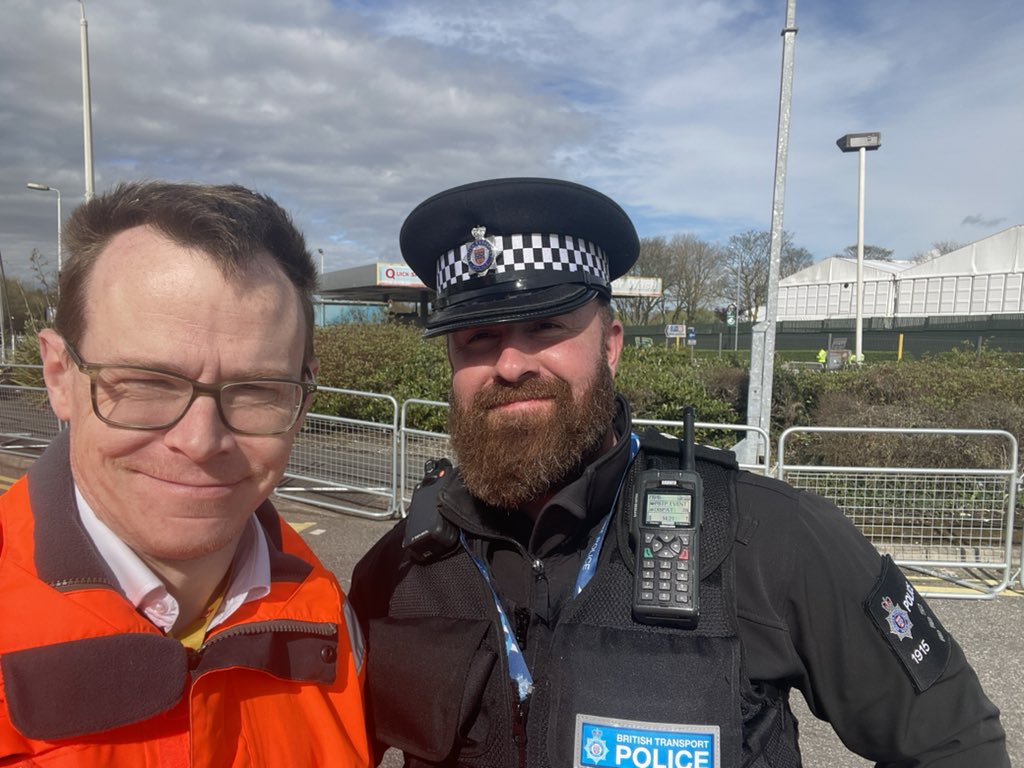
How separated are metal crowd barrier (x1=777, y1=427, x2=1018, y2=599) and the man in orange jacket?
4.42 metres

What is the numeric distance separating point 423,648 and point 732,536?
0.79 metres

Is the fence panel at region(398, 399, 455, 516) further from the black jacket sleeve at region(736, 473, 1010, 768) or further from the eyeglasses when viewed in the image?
the eyeglasses

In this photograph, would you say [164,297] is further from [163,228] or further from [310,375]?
[310,375]

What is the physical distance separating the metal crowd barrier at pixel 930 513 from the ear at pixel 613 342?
3449 millimetres

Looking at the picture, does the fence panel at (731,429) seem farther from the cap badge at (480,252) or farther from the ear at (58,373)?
the ear at (58,373)

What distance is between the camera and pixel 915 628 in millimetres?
1607

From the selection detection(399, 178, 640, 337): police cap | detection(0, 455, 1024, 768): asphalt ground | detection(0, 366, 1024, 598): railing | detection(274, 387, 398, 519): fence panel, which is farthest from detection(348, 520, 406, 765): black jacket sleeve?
detection(274, 387, 398, 519): fence panel

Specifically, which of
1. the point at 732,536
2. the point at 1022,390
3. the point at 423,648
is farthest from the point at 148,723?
the point at 1022,390

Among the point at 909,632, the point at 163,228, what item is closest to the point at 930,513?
the point at 909,632

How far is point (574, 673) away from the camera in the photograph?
1498 millimetres

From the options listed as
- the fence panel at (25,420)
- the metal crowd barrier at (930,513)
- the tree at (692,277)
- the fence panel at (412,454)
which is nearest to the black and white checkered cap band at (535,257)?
the metal crowd barrier at (930,513)

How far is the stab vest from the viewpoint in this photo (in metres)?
1.46

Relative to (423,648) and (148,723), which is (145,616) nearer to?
(148,723)

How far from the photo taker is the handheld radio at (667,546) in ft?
4.98
